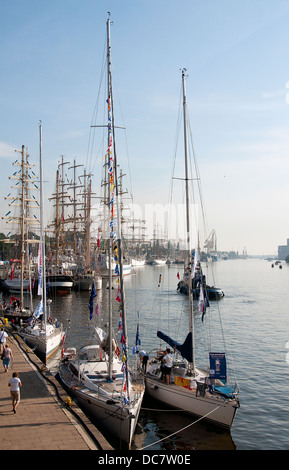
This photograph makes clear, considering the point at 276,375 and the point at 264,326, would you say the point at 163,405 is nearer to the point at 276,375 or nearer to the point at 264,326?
the point at 276,375

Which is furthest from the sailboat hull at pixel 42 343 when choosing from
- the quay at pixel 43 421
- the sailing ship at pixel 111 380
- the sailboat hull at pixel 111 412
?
the sailboat hull at pixel 111 412

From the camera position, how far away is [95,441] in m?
13.8

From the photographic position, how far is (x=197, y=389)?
19.6 meters

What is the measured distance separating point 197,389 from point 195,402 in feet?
2.08

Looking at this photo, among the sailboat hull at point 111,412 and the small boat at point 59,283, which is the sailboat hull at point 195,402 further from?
the small boat at point 59,283

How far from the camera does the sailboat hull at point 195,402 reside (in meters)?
18.8

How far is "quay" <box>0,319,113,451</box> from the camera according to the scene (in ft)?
43.7

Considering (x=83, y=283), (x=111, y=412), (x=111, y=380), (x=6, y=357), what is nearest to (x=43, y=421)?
(x=111, y=412)

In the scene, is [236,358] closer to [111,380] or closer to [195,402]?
[195,402]

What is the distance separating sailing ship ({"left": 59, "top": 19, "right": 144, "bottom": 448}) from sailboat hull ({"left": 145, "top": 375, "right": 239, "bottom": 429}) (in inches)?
43.0

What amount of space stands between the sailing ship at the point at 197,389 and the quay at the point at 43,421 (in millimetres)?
5117

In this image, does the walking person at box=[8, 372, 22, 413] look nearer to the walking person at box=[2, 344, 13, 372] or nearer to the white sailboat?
the walking person at box=[2, 344, 13, 372]
